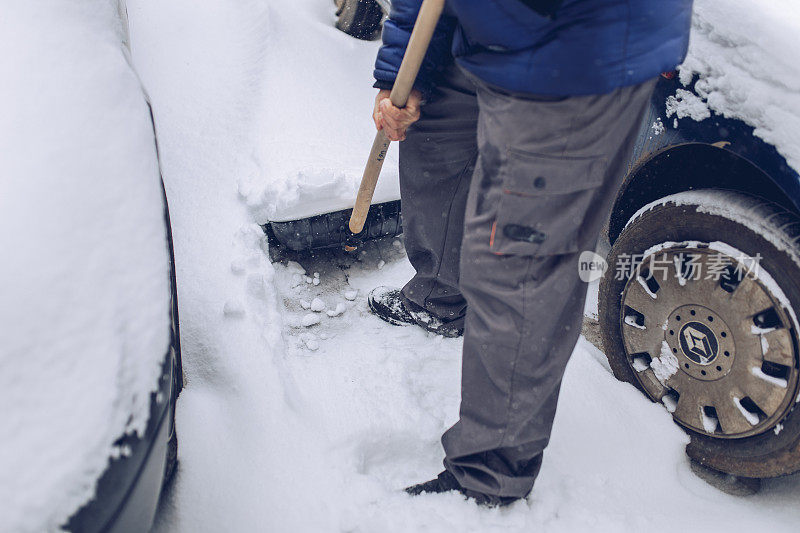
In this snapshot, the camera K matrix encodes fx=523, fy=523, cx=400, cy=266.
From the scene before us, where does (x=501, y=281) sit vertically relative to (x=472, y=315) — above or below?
above

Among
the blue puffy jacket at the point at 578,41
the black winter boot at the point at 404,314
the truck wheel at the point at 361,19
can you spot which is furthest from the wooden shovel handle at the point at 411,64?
the truck wheel at the point at 361,19

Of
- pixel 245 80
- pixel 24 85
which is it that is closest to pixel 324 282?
pixel 245 80

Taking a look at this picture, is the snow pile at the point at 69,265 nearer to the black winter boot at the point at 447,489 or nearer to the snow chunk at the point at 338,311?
the black winter boot at the point at 447,489

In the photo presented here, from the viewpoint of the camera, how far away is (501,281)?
44.1 inches

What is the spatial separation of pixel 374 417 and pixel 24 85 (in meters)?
1.13

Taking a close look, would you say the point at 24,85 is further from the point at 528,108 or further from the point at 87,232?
the point at 528,108

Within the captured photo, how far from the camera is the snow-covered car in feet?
3.97

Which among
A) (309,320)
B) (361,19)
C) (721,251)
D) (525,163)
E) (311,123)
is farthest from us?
(361,19)

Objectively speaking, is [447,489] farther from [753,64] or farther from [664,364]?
[753,64]

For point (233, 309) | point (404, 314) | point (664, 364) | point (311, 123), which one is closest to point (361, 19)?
point (311, 123)

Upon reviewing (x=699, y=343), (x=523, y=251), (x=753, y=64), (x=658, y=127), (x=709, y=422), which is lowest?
(x=709, y=422)

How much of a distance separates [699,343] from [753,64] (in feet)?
2.36

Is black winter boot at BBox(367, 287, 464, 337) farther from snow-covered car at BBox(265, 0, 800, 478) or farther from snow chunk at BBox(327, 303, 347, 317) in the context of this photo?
snow-covered car at BBox(265, 0, 800, 478)

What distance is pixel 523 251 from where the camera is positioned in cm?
106
